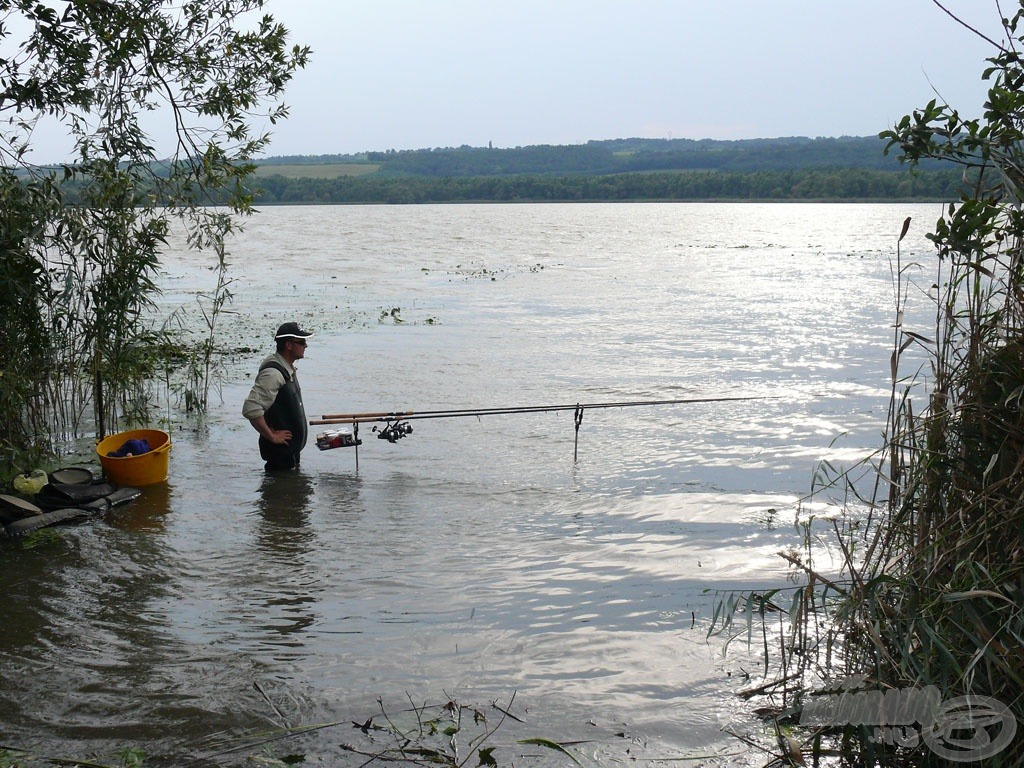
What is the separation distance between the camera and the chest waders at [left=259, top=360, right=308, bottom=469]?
917 cm

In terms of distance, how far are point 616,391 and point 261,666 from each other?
10.8m

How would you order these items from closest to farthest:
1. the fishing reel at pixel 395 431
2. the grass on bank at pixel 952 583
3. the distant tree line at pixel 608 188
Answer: the grass on bank at pixel 952 583, the fishing reel at pixel 395 431, the distant tree line at pixel 608 188

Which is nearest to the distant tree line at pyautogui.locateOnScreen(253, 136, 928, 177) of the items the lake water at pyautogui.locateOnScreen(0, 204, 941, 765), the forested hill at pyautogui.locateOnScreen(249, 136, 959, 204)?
the forested hill at pyautogui.locateOnScreen(249, 136, 959, 204)

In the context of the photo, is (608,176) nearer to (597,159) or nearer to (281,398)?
(597,159)

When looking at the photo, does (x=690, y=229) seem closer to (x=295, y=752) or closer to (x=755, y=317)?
(x=755, y=317)

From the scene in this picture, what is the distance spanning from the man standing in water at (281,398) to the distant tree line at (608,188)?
86.9m

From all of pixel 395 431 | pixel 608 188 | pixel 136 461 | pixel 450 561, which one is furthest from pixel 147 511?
pixel 608 188

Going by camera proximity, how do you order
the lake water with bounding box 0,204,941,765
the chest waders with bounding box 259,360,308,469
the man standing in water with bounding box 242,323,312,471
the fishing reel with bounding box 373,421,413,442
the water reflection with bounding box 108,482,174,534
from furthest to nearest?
the fishing reel with bounding box 373,421,413,442, the chest waders with bounding box 259,360,308,469, the man standing in water with bounding box 242,323,312,471, the water reflection with bounding box 108,482,174,534, the lake water with bounding box 0,204,941,765

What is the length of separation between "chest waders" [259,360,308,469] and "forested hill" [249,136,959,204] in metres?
76.9

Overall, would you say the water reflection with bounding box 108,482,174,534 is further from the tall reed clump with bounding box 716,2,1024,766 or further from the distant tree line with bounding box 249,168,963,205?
the distant tree line with bounding box 249,168,963,205

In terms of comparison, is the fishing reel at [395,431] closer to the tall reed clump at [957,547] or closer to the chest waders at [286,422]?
the chest waders at [286,422]

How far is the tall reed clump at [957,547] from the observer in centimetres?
365

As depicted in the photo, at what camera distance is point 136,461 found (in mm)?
9039

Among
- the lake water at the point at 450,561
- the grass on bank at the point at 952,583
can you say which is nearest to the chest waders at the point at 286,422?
the lake water at the point at 450,561
